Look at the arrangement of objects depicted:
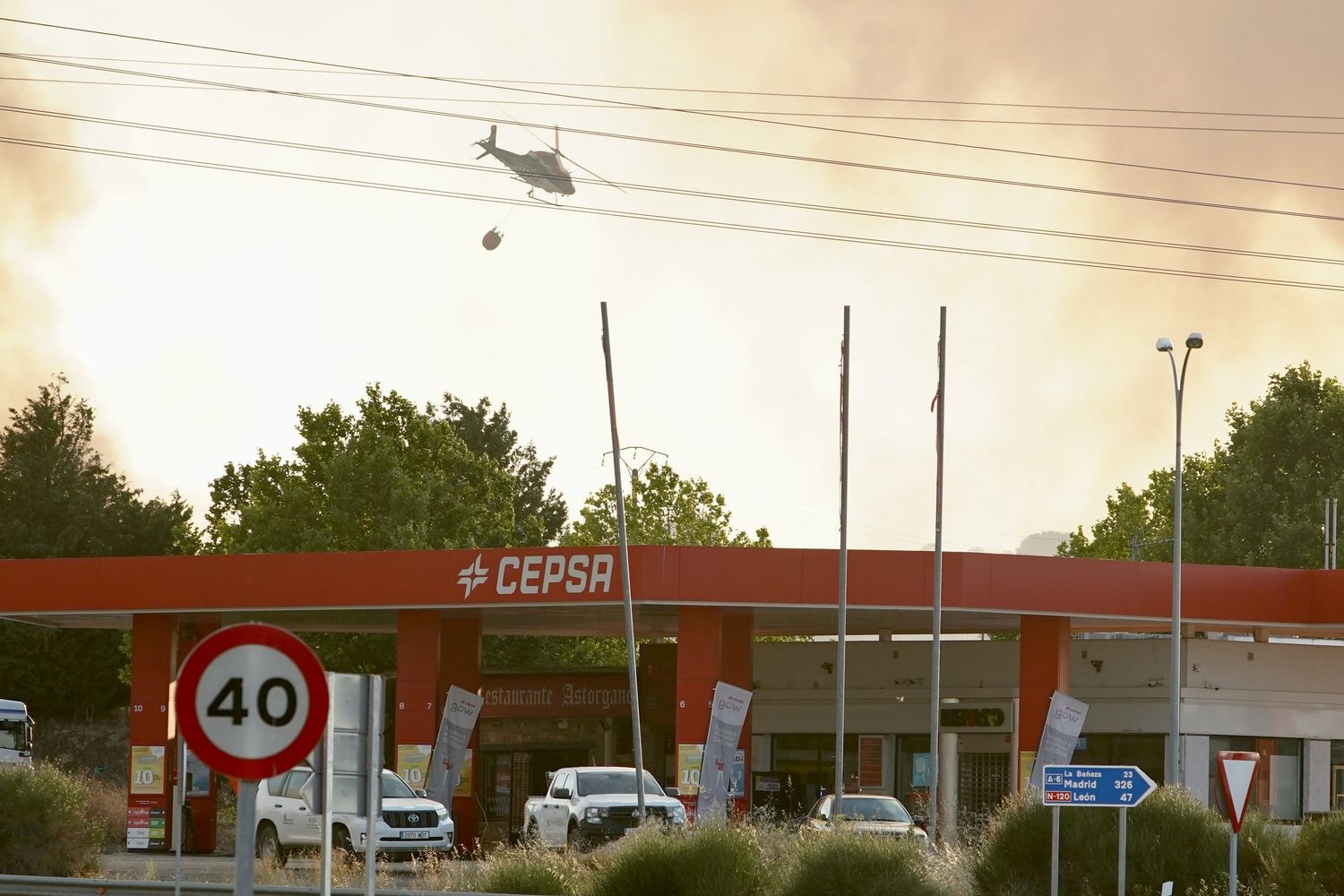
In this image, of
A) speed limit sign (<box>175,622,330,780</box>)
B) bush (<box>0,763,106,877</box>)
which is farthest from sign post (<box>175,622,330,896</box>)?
bush (<box>0,763,106,877</box>)

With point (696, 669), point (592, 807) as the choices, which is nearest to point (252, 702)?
point (592, 807)

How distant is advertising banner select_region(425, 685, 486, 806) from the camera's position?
35.3 meters

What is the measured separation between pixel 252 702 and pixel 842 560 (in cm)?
2432

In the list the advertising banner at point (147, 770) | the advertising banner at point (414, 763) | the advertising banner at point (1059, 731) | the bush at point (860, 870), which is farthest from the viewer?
the advertising banner at point (147, 770)

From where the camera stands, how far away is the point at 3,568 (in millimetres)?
37406

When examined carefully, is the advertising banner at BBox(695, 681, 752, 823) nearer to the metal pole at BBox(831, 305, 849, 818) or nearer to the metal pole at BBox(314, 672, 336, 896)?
the metal pole at BBox(831, 305, 849, 818)

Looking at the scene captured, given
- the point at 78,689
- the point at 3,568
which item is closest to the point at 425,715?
the point at 3,568

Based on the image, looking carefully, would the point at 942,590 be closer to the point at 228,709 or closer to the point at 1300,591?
the point at 1300,591

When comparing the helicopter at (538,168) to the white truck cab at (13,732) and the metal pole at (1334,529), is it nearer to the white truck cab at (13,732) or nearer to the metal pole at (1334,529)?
Result: the white truck cab at (13,732)

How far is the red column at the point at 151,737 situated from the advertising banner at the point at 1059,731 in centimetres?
1721

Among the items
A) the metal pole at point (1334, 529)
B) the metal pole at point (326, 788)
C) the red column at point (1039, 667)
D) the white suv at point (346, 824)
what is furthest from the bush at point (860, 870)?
the metal pole at point (1334, 529)

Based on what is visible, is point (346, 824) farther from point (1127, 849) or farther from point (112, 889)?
point (1127, 849)

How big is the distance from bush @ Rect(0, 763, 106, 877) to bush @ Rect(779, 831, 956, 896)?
427 inches

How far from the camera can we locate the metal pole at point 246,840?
749cm
